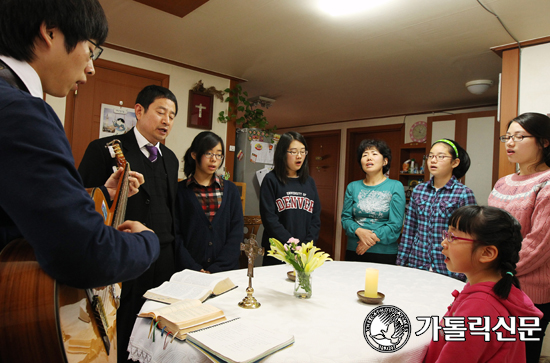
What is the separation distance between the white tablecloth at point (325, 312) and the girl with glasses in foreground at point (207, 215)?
449 millimetres

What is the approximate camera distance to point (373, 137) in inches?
258

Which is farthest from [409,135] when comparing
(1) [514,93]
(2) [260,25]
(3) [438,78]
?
(2) [260,25]

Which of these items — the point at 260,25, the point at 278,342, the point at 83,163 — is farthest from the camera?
the point at 260,25

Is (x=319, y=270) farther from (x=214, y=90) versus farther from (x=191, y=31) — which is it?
(x=214, y=90)

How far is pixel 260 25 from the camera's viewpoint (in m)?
2.92

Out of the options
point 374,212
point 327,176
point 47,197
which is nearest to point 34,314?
point 47,197

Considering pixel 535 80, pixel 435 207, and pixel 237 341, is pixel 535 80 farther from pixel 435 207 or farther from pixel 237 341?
pixel 237 341

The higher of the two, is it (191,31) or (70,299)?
(191,31)

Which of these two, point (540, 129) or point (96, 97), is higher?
point (96, 97)

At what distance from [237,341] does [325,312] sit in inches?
16.4

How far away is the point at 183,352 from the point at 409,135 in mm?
5778

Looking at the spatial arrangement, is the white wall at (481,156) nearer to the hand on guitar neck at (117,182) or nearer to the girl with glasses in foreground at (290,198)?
the girl with glasses in foreground at (290,198)

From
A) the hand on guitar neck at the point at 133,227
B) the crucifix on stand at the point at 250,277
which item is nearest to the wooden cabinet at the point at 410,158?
the crucifix on stand at the point at 250,277

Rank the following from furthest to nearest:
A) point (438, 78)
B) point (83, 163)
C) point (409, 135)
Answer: point (409, 135)
point (438, 78)
point (83, 163)
